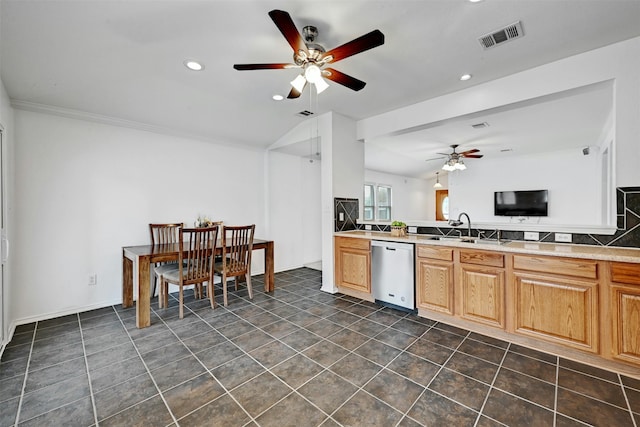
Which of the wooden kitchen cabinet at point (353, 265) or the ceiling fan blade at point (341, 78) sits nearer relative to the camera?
the ceiling fan blade at point (341, 78)

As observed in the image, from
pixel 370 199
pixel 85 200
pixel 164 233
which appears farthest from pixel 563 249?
pixel 370 199

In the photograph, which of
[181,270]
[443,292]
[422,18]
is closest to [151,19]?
[422,18]

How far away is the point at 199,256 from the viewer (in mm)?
3305

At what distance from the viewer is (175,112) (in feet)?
11.8

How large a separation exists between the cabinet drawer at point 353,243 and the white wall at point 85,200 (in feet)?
7.54

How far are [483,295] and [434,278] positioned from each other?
48cm

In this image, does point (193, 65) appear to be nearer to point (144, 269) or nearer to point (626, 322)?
point (144, 269)

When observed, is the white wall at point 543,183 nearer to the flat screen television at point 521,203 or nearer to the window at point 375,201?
the flat screen television at point 521,203

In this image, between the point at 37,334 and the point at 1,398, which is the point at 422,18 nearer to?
the point at 1,398

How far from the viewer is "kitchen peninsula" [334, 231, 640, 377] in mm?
1989

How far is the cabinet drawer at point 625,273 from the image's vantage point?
1927 mm

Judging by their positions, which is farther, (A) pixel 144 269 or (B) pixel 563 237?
(A) pixel 144 269

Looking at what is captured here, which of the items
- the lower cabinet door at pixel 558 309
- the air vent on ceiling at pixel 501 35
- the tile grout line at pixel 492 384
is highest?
the air vent on ceiling at pixel 501 35

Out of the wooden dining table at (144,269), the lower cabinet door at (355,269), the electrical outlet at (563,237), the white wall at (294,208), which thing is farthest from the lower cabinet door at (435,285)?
the white wall at (294,208)
